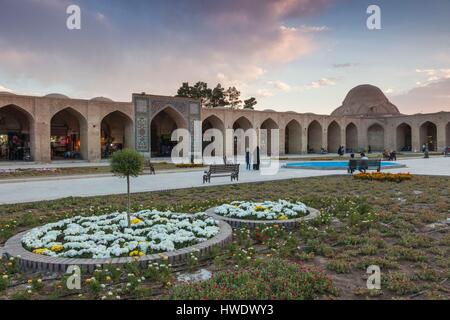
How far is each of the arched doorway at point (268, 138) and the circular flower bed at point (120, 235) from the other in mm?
33436

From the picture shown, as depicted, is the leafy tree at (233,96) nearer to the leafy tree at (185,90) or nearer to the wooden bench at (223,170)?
the leafy tree at (185,90)

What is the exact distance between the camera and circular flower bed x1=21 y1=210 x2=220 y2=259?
14.7ft

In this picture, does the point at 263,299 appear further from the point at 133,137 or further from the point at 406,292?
the point at 133,137

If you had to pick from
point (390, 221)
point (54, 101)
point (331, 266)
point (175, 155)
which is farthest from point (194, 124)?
point (331, 266)

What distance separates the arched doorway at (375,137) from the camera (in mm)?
48625

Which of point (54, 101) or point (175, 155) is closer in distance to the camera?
point (54, 101)

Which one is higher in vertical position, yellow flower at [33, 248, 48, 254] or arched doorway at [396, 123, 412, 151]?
arched doorway at [396, 123, 412, 151]

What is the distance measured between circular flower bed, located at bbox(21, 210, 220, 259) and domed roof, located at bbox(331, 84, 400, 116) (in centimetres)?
5340

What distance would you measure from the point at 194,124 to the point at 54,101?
11143mm

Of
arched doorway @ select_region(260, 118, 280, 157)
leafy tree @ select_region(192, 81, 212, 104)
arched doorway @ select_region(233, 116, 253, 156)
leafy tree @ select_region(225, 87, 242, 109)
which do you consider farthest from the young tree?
leafy tree @ select_region(225, 87, 242, 109)

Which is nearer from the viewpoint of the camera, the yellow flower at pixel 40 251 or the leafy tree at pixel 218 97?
the yellow flower at pixel 40 251

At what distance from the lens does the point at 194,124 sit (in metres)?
31.8

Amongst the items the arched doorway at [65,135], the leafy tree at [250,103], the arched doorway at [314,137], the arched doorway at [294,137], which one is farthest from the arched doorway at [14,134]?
the leafy tree at [250,103]

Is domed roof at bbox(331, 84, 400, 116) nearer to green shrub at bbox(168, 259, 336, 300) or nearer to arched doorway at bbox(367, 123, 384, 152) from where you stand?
arched doorway at bbox(367, 123, 384, 152)
